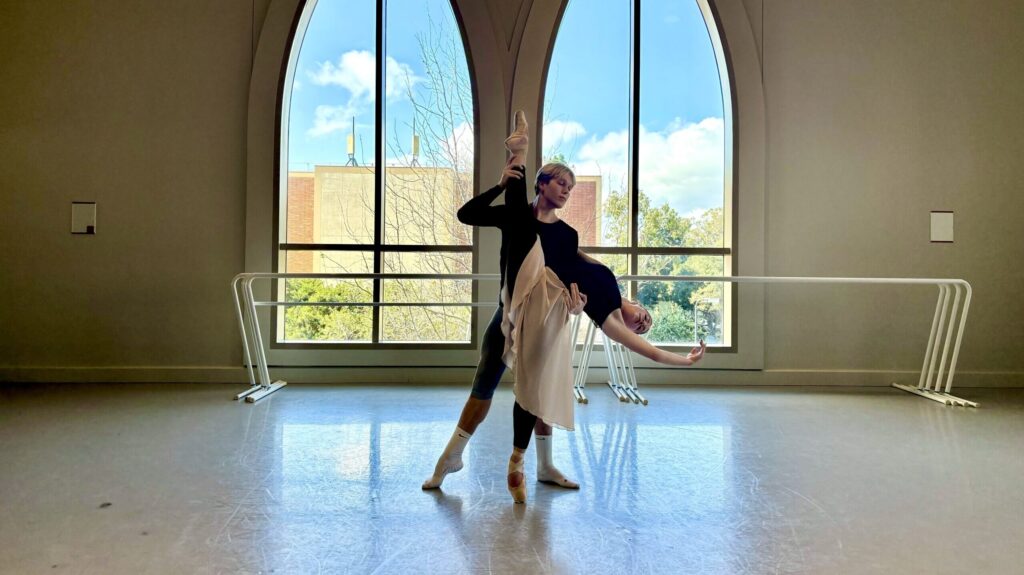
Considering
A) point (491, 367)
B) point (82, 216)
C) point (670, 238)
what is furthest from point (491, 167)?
point (82, 216)

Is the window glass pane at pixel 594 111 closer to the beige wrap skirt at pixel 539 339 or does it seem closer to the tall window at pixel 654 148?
the tall window at pixel 654 148

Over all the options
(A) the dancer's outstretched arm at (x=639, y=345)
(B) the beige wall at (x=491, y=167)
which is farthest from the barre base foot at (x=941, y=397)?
(A) the dancer's outstretched arm at (x=639, y=345)

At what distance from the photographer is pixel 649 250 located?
500cm

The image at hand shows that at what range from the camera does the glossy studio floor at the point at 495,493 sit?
1.70m

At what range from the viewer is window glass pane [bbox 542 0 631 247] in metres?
4.96

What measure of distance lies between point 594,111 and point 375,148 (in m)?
1.89

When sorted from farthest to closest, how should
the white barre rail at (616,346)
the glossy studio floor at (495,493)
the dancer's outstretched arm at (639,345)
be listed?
the white barre rail at (616,346) < the dancer's outstretched arm at (639,345) < the glossy studio floor at (495,493)

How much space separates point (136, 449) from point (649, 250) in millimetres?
3868

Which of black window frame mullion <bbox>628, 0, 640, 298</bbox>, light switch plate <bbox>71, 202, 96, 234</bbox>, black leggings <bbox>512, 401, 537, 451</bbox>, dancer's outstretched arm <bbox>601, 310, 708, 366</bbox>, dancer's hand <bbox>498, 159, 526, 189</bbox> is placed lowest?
black leggings <bbox>512, 401, 537, 451</bbox>

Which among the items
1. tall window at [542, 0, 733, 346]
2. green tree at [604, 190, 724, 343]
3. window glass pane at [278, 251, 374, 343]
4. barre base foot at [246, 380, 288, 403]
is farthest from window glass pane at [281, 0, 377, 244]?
green tree at [604, 190, 724, 343]

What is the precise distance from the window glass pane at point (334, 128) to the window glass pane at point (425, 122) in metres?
0.18

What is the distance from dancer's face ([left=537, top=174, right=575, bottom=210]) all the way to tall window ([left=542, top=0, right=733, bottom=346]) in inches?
112

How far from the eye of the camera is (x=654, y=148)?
16.4ft

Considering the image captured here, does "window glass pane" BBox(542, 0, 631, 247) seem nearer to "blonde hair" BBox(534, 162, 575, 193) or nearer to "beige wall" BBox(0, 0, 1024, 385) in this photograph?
"beige wall" BBox(0, 0, 1024, 385)
